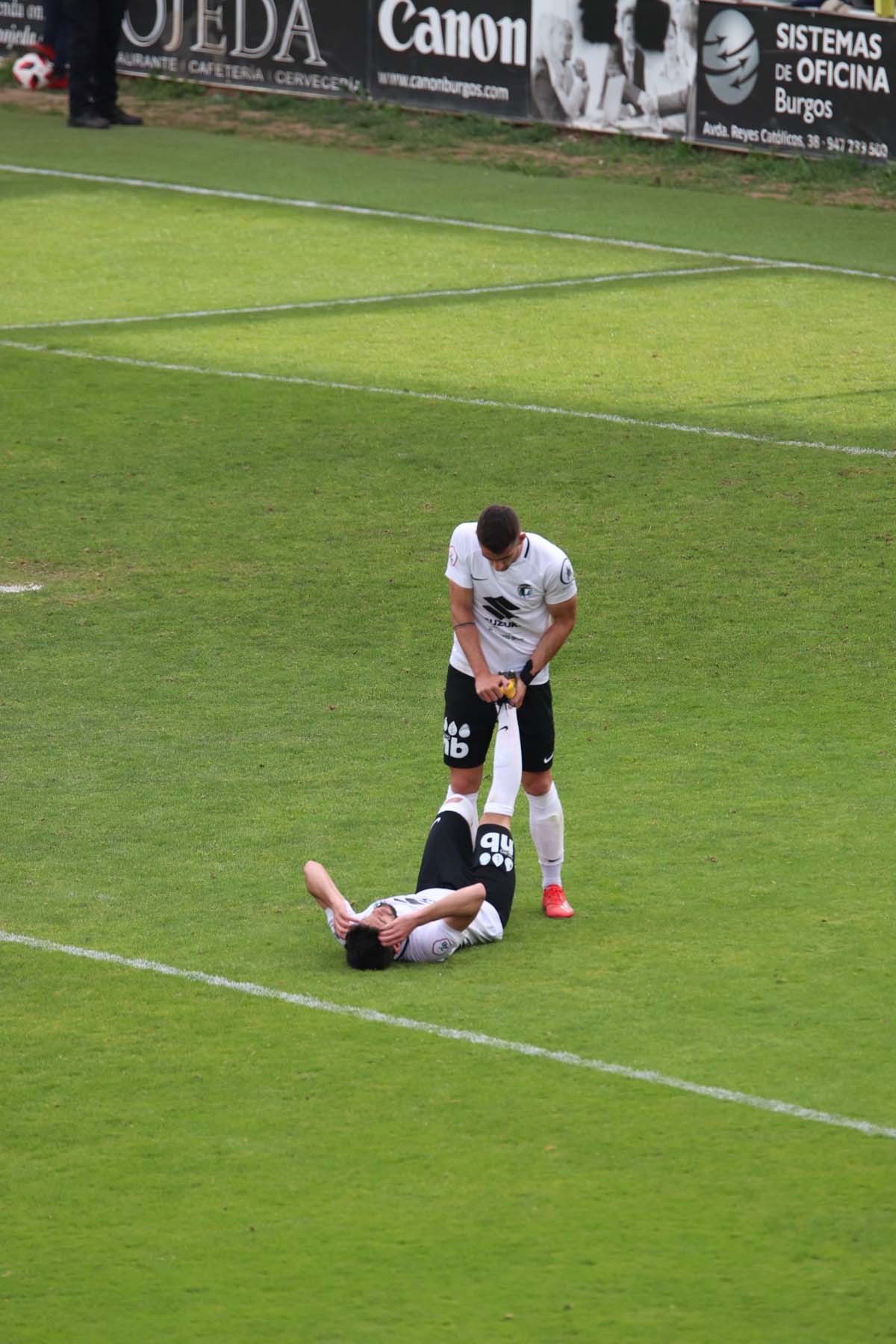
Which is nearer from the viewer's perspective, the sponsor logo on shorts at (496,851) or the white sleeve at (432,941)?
the white sleeve at (432,941)

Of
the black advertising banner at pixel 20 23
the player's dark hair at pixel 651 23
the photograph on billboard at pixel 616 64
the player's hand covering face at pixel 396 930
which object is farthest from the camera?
the black advertising banner at pixel 20 23

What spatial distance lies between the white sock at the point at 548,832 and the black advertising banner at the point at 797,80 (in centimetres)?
1866

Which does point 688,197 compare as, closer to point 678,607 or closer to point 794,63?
point 794,63

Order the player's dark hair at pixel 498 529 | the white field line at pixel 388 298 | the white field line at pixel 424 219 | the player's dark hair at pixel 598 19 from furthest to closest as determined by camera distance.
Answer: the player's dark hair at pixel 598 19
the white field line at pixel 424 219
the white field line at pixel 388 298
the player's dark hair at pixel 498 529

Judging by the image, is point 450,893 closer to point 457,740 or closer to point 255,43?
point 457,740

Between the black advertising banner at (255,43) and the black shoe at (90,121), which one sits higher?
the black advertising banner at (255,43)

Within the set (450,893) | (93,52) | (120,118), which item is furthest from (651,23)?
(450,893)

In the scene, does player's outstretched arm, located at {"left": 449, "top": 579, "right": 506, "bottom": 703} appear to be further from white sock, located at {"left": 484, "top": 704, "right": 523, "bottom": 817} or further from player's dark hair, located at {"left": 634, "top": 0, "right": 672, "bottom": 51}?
player's dark hair, located at {"left": 634, "top": 0, "right": 672, "bottom": 51}

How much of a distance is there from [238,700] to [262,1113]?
4.34 metres

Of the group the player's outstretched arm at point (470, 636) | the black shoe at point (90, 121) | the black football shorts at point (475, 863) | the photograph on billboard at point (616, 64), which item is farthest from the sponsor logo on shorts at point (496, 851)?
the black shoe at point (90, 121)

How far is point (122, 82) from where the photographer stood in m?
33.9

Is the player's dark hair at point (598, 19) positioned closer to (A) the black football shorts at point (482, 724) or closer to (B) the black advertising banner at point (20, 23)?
(B) the black advertising banner at point (20, 23)

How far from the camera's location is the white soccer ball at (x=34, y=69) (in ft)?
107

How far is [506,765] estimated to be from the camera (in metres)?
8.26
